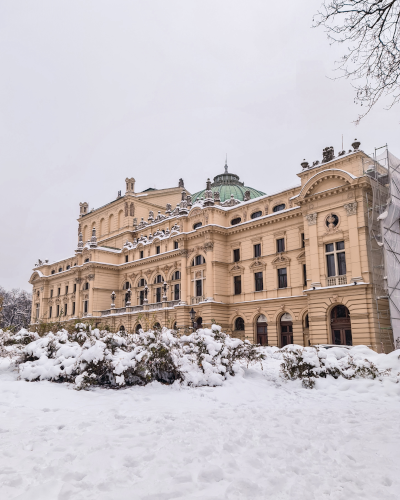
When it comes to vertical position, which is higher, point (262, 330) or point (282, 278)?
point (282, 278)

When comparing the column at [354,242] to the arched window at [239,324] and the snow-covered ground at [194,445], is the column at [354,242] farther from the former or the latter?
the snow-covered ground at [194,445]

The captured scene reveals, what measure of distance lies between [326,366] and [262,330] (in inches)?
906

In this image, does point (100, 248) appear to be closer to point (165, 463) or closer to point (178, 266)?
point (178, 266)

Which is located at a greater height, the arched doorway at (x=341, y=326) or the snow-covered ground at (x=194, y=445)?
the arched doorway at (x=341, y=326)

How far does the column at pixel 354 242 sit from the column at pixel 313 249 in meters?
2.47

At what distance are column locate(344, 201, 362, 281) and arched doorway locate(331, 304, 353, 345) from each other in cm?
266

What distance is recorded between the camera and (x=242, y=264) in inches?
1523

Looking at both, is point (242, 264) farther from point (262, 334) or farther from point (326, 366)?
point (326, 366)

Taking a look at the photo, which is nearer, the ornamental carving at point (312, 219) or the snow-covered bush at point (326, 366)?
the snow-covered bush at point (326, 366)

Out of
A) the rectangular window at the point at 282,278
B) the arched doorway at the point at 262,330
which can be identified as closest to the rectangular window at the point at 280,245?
the rectangular window at the point at 282,278

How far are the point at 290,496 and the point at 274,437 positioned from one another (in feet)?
7.26

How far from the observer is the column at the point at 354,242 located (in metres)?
27.4

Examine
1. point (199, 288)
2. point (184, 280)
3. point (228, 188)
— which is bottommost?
point (199, 288)

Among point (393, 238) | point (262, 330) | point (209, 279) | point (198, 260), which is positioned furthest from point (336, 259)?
point (198, 260)
